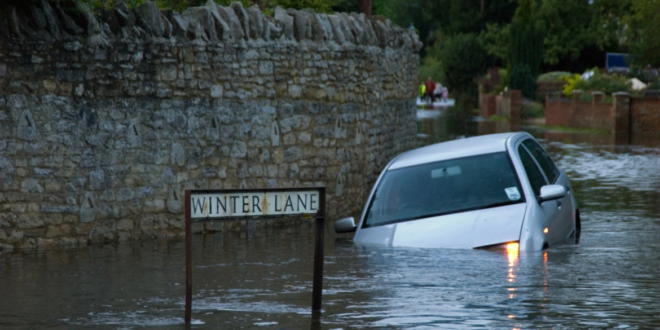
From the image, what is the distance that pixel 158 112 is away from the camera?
11.7 metres

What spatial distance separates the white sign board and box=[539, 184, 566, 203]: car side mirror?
303 centimetres

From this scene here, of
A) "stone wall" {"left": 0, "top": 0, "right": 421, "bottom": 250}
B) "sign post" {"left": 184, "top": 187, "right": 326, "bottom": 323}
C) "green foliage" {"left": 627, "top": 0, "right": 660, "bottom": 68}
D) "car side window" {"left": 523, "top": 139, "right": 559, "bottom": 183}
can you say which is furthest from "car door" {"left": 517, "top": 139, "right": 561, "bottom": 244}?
"green foliage" {"left": 627, "top": 0, "right": 660, "bottom": 68}

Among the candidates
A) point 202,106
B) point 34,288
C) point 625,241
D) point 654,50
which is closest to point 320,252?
point 34,288

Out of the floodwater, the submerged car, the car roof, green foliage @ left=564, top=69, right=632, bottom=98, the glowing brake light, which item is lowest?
the floodwater

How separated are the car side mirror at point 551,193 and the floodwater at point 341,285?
52cm

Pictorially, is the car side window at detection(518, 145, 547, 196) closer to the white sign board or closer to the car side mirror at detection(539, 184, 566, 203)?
the car side mirror at detection(539, 184, 566, 203)

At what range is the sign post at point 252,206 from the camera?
604 centimetres

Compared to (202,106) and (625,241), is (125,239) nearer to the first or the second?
(202,106)

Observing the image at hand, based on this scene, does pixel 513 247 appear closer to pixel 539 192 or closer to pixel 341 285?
pixel 539 192

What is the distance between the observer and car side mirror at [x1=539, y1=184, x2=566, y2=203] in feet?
28.1

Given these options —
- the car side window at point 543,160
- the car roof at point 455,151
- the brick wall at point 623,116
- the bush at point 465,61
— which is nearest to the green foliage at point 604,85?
the brick wall at point 623,116

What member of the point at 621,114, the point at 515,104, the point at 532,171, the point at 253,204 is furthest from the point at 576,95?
the point at 253,204

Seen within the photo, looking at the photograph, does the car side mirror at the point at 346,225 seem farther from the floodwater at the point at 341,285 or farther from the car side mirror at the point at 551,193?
the car side mirror at the point at 551,193

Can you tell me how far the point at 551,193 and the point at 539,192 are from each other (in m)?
0.35
